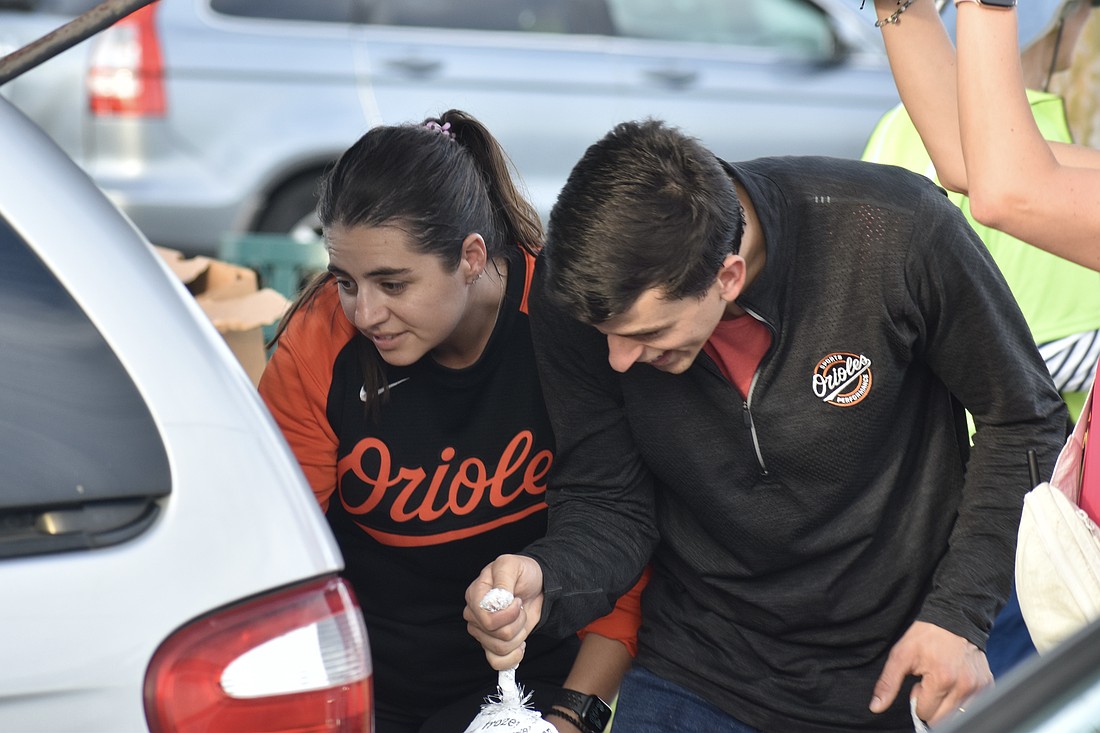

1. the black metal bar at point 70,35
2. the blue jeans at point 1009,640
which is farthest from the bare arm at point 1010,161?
the blue jeans at point 1009,640

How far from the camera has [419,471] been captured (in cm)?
226

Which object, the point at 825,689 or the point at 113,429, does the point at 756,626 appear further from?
the point at 113,429

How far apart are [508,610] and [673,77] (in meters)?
4.37

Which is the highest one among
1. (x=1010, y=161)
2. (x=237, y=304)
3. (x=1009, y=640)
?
(x=1010, y=161)

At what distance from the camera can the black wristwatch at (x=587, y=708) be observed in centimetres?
225

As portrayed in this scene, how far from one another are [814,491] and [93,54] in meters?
4.44

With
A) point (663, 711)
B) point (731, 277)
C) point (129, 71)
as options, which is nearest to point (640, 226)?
point (731, 277)

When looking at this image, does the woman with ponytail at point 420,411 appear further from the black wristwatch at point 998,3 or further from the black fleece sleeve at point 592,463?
the black wristwatch at point 998,3

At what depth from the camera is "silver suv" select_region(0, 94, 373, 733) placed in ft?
4.46

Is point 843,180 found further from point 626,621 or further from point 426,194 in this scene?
point 626,621

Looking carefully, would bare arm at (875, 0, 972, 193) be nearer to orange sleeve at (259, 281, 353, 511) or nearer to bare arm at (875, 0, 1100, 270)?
bare arm at (875, 0, 1100, 270)

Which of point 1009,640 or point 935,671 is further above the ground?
point 935,671

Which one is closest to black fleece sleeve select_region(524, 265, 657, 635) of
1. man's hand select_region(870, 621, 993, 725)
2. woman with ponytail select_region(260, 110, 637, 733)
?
woman with ponytail select_region(260, 110, 637, 733)

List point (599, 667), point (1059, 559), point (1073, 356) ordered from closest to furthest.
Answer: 1. point (1059, 559)
2. point (599, 667)
3. point (1073, 356)
